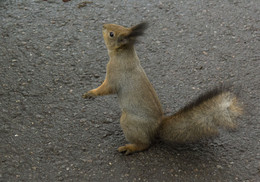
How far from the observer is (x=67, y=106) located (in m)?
2.98

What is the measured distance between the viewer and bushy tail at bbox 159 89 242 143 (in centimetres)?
226

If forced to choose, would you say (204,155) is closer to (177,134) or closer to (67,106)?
(177,134)

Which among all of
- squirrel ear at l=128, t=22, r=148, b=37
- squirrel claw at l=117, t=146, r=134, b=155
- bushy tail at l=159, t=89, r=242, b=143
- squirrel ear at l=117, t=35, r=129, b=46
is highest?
squirrel ear at l=128, t=22, r=148, b=37

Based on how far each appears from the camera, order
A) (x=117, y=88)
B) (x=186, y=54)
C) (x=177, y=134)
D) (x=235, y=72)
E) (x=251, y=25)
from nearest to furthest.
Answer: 1. (x=177, y=134)
2. (x=117, y=88)
3. (x=235, y=72)
4. (x=186, y=54)
5. (x=251, y=25)

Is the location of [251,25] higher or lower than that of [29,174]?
higher

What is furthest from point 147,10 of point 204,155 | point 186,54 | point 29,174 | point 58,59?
point 29,174

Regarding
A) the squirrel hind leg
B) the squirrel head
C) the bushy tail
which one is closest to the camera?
the bushy tail

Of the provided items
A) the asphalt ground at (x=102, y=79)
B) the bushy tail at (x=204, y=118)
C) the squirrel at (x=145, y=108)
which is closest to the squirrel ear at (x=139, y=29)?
the squirrel at (x=145, y=108)

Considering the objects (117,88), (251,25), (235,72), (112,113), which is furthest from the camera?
(251,25)

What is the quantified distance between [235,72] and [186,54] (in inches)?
18.6

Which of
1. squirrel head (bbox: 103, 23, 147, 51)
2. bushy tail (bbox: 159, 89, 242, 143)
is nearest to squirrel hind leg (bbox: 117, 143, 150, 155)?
bushy tail (bbox: 159, 89, 242, 143)

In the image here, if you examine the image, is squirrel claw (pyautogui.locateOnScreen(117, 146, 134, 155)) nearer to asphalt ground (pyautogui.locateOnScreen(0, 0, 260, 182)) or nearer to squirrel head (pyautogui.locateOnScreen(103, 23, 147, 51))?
asphalt ground (pyautogui.locateOnScreen(0, 0, 260, 182))

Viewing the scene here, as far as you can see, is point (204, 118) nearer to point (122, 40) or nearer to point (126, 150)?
point (126, 150)

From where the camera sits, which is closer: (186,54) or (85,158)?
(85,158)
